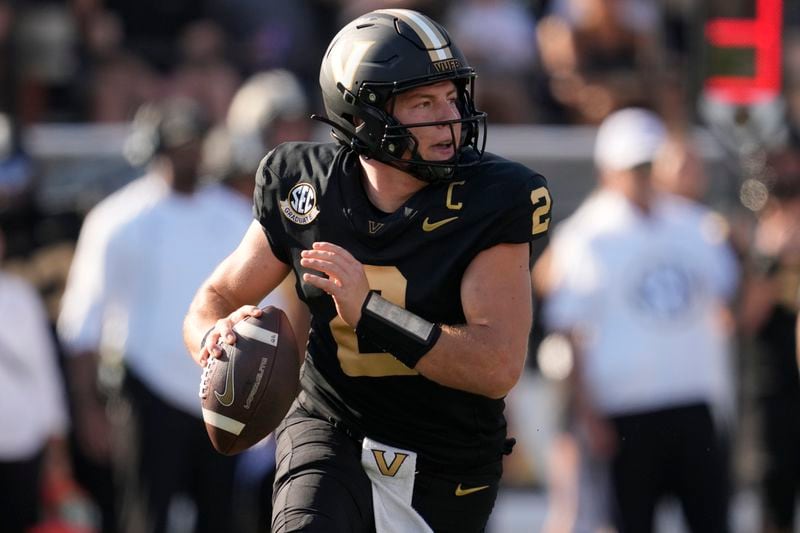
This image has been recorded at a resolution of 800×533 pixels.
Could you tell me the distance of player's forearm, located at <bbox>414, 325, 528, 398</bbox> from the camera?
14.4ft

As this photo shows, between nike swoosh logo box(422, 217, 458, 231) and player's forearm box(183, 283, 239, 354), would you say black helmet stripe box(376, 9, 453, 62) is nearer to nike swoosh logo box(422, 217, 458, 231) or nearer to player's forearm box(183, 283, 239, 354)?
nike swoosh logo box(422, 217, 458, 231)

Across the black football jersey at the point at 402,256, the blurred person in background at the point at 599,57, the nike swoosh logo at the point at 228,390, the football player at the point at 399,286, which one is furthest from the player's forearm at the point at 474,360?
the blurred person in background at the point at 599,57

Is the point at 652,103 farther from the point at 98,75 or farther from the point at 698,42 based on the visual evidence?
the point at 98,75

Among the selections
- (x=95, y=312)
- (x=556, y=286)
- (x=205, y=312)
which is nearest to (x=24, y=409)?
(x=95, y=312)

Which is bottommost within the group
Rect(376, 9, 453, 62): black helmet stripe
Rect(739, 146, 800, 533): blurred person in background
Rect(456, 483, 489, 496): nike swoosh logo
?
Rect(739, 146, 800, 533): blurred person in background

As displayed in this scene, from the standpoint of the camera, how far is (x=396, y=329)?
438cm

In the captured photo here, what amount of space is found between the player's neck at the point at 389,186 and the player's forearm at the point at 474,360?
0.44 m

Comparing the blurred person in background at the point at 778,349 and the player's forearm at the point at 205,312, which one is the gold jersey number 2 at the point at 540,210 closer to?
the player's forearm at the point at 205,312

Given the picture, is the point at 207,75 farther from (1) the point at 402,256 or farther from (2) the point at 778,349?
(1) the point at 402,256

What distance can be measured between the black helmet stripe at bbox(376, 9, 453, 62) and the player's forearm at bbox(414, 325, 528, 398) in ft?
2.45

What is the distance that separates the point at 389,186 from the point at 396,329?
0.52 meters

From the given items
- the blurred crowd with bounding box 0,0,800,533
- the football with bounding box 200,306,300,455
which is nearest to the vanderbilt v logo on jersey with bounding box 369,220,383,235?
the football with bounding box 200,306,300,455

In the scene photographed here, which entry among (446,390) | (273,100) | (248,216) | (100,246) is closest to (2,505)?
(100,246)

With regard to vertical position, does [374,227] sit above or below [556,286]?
above
